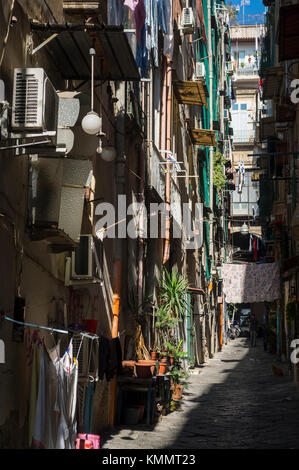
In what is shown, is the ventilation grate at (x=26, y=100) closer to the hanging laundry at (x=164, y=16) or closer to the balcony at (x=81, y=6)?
the balcony at (x=81, y=6)

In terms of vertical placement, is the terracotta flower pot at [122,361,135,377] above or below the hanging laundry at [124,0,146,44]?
below

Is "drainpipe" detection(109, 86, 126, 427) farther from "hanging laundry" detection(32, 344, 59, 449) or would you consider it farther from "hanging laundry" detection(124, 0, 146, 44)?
"hanging laundry" detection(32, 344, 59, 449)

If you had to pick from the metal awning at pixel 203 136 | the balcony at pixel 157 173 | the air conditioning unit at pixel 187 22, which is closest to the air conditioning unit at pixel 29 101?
the balcony at pixel 157 173

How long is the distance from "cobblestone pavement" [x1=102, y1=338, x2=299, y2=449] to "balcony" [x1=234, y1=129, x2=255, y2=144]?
1700 inches

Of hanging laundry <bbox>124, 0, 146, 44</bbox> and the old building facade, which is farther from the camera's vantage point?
hanging laundry <bbox>124, 0, 146, 44</bbox>

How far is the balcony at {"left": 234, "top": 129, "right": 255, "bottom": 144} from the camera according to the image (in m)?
64.4

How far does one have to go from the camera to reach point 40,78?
22.5ft

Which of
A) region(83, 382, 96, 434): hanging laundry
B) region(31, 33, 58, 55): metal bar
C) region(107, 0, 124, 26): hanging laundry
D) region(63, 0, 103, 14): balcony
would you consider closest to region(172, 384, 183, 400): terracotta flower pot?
region(83, 382, 96, 434): hanging laundry

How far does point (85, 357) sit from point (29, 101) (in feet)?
13.7

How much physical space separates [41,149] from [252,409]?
1003 centimetres

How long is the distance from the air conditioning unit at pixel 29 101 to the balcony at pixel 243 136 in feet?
192

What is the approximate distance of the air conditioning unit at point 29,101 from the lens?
22.3ft

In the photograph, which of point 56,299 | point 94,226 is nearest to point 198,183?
point 94,226

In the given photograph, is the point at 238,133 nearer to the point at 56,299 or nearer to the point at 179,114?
the point at 179,114
